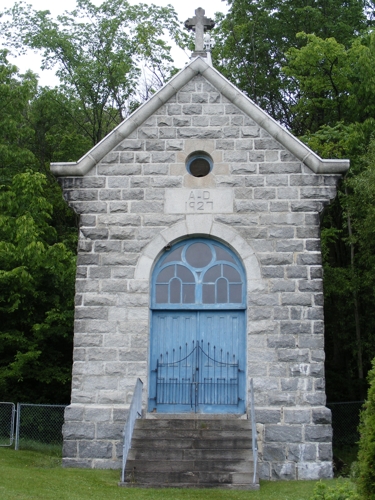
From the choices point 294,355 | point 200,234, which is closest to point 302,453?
point 294,355

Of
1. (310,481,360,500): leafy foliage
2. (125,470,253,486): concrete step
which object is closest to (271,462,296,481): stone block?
(125,470,253,486): concrete step

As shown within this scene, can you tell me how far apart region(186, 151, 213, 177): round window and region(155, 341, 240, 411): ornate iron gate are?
311 cm

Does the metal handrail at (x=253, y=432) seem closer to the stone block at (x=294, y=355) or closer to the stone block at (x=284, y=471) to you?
the stone block at (x=294, y=355)

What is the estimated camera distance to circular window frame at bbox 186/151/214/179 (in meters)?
13.6

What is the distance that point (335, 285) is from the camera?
20.0 meters

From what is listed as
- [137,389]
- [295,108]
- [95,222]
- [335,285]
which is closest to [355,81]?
[295,108]

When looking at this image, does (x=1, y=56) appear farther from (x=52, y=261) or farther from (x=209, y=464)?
(x=209, y=464)

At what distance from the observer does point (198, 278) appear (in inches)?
529

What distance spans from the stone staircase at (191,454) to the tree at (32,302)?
6.73 m

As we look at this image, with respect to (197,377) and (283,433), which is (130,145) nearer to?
(197,377)

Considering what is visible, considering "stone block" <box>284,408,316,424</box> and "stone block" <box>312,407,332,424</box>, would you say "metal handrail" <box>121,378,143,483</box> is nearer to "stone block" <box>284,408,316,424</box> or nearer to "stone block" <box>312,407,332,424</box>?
"stone block" <box>284,408,316,424</box>

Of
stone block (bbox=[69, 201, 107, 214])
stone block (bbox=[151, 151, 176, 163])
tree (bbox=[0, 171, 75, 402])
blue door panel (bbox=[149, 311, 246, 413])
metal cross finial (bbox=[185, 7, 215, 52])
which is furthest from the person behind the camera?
tree (bbox=[0, 171, 75, 402])

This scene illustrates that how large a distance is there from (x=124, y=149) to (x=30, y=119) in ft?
48.3

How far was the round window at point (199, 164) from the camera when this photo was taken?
1366cm
